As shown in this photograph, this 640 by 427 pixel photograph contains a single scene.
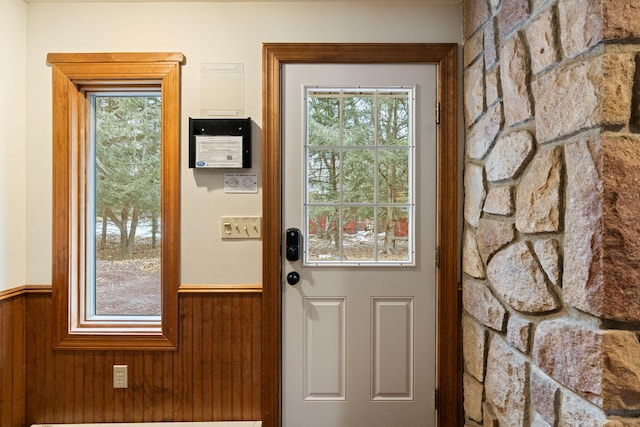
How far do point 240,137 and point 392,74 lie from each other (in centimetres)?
87

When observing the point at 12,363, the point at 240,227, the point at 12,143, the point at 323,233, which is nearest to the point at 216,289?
the point at 240,227

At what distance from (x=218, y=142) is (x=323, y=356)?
4.14 ft

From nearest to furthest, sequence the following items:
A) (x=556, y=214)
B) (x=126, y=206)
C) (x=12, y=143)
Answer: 1. (x=556, y=214)
2. (x=12, y=143)
3. (x=126, y=206)

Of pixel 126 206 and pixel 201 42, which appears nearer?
pixel 201 42

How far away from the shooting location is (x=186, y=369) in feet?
5.71

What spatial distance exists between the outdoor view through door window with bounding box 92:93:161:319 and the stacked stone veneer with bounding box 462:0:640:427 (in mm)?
1734

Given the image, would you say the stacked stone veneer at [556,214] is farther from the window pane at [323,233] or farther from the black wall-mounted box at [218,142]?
the black wall-mounted box at [218,142]

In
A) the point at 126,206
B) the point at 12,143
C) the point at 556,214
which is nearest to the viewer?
the point at 556,214

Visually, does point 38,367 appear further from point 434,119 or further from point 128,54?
point 434,119

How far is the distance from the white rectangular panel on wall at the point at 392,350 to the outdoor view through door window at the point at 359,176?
0.85 feet

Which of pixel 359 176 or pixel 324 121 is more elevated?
pixel 324 121

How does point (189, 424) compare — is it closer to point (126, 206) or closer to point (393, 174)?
point (126, 206)

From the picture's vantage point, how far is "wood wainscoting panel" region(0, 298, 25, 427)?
1.65 m

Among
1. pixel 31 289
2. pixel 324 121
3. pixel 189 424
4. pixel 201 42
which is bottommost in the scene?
pixel 189 424
